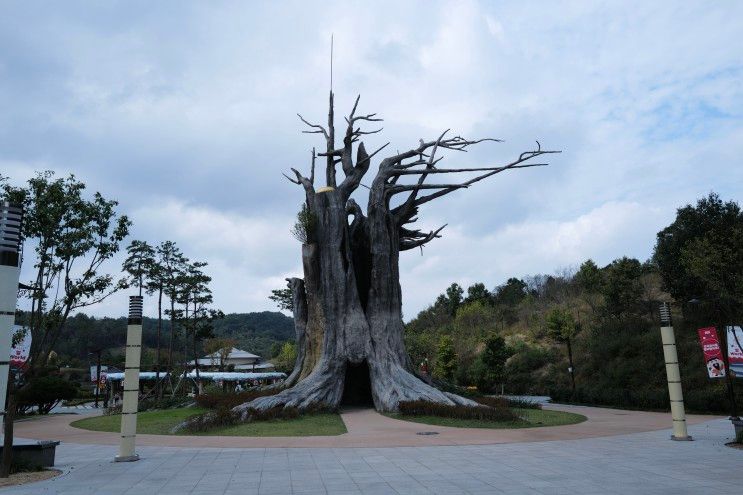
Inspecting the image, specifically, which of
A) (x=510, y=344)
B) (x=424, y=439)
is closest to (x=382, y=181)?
(x=424, y=439)

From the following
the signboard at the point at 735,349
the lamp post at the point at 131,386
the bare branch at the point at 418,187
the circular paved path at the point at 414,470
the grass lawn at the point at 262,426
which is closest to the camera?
the circular paved path at the point at 414,470

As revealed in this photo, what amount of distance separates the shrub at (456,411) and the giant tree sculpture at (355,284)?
868 millimetres

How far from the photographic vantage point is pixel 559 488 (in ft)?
25.1

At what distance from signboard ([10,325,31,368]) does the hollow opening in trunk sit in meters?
11.9

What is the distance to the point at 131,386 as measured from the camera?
1098cm

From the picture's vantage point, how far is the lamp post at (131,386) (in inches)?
421

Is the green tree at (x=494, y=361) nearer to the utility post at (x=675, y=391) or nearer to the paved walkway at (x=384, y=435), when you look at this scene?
the paved walkway at (x=384, y=435)

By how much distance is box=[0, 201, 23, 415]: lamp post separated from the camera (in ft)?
28.8

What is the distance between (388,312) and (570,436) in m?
9.13

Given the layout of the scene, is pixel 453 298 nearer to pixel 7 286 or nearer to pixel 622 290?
pixel 622 290

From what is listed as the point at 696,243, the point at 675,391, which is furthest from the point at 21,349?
the point at 696,243

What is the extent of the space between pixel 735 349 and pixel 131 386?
13791 millimetres

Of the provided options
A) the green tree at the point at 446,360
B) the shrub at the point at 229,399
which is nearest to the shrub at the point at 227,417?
the shrub at the point at 229,399

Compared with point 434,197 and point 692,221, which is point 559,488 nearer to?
point 434,197
